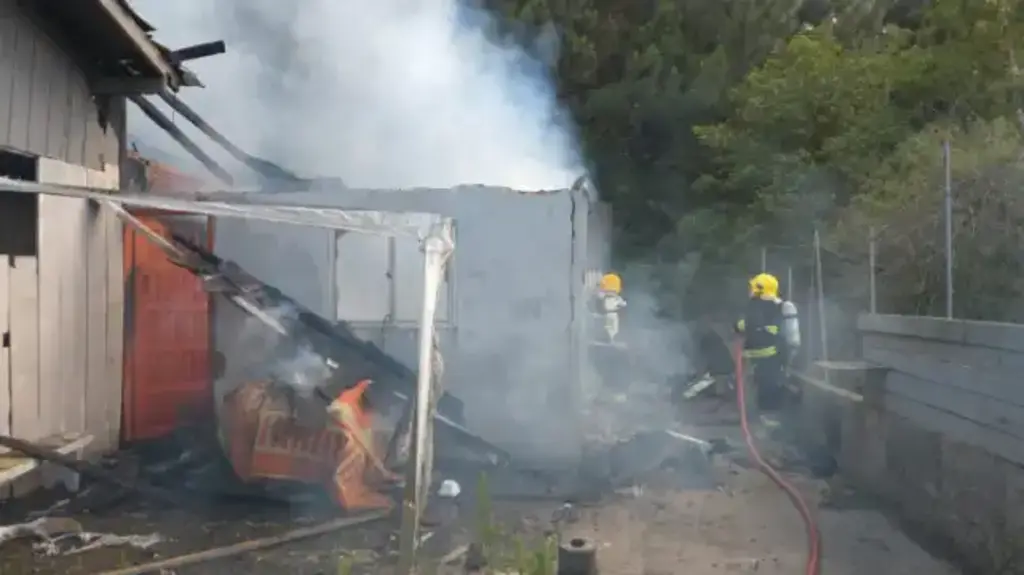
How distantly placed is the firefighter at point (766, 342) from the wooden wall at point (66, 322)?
6.53 metres

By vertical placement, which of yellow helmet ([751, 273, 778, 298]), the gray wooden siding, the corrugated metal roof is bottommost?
yellow helmet ([751, 273, 778, 298])

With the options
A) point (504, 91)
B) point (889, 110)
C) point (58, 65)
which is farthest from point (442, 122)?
point (889, 110)

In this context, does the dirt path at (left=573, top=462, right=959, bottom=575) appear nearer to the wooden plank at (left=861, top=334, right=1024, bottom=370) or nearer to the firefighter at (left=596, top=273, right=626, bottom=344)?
the wooden plank at (left=861, top=334, right=1024, bottom=370)

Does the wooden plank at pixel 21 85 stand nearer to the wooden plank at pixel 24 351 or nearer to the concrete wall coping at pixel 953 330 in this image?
the wooden plank at pixel 24 351

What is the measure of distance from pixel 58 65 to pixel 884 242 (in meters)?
7.52

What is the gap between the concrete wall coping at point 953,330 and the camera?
577 centimetres

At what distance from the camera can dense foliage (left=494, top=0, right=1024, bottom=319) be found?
927 cm

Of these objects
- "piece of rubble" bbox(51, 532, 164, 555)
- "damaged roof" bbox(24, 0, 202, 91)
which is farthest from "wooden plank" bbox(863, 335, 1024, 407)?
"damaged roof" bbox(24, 0, 202, 91)

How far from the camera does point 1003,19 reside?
12008 mm

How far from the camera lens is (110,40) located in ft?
28.6

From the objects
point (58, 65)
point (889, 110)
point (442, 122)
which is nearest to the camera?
point (58, 65)

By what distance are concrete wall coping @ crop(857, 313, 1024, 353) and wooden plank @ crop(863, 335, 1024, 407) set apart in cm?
14

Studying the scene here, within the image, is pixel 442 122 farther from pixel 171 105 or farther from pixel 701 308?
pixel 701 308

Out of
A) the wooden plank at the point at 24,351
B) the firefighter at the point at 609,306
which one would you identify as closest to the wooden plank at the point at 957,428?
the wooden plank at the point at 24,351
